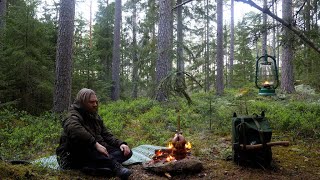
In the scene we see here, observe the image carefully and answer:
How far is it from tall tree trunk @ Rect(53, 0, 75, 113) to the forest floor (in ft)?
15.8

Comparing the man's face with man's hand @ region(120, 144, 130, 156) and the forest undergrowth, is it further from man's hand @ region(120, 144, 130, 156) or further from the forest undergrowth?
the forest undergrowth

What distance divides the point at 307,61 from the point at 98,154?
29.1 ft

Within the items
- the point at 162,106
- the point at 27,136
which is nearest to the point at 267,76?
the point at 162,106

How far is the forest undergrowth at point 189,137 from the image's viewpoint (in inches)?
169

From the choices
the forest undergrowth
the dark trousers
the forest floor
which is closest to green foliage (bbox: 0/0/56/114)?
the forest undergrowth

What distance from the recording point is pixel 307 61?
1016 centimetres

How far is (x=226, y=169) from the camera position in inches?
180

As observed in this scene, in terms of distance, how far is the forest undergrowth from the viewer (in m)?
4.30

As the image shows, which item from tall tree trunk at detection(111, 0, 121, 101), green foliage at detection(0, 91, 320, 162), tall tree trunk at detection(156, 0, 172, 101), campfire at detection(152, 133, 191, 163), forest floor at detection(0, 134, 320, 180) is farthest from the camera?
tall tree trunk at detection(111, 0, 121, 101)

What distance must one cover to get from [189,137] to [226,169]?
2.36 meters

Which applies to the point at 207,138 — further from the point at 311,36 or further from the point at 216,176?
the point at 311,36

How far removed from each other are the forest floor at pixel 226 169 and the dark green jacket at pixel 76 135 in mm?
291

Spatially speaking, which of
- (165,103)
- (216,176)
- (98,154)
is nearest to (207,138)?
(216,176)

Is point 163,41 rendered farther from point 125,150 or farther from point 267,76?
point 125,150
